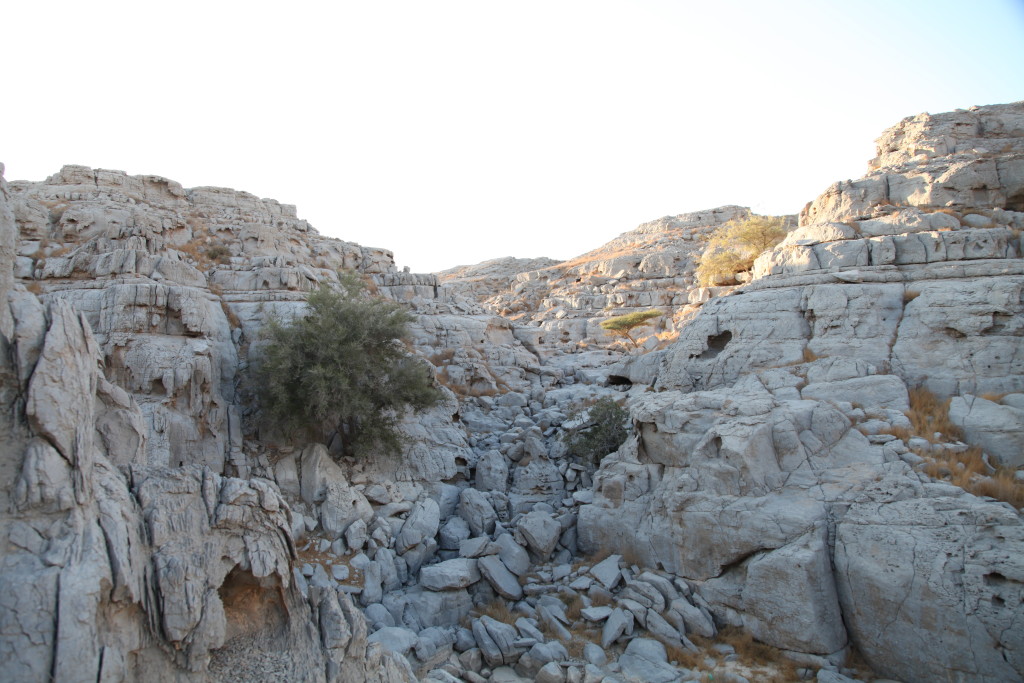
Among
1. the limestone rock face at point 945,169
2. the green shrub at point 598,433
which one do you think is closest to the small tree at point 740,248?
the limestone rock face at point 945,169

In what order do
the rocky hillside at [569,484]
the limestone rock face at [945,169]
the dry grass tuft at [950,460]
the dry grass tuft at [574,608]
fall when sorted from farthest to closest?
the limestone rock face at [945,169], the dry grass tuft at [574,608], the dry grass tuft at [950,460], the rocky hillside at [569,484]

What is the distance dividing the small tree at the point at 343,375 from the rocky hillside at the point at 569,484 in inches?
31.6

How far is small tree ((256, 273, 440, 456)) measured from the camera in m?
13.4

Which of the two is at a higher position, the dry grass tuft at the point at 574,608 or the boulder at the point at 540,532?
the boulder at the point at 540,532

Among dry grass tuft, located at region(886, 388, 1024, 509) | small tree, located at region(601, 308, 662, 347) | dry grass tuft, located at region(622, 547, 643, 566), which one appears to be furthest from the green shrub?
small tree, located at region(601, 308, 662, 347)

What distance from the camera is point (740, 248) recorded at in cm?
2369

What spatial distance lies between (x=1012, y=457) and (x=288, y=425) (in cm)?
1423

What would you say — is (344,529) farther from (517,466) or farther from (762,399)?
(762,399)

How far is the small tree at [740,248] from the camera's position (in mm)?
20663

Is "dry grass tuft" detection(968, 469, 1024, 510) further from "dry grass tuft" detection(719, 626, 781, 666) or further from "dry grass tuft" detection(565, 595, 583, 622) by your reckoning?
"dry grass tuft" detection(565, 595, 583, 622)

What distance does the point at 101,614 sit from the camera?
21.0ft

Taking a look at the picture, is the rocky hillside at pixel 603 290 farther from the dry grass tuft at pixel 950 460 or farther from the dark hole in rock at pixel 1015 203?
the dry grass tuft at pixel 950 460

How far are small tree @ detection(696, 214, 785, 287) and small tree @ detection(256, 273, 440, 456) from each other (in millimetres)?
11456

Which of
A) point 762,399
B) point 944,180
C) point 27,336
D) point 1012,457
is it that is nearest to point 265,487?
point 27,336
